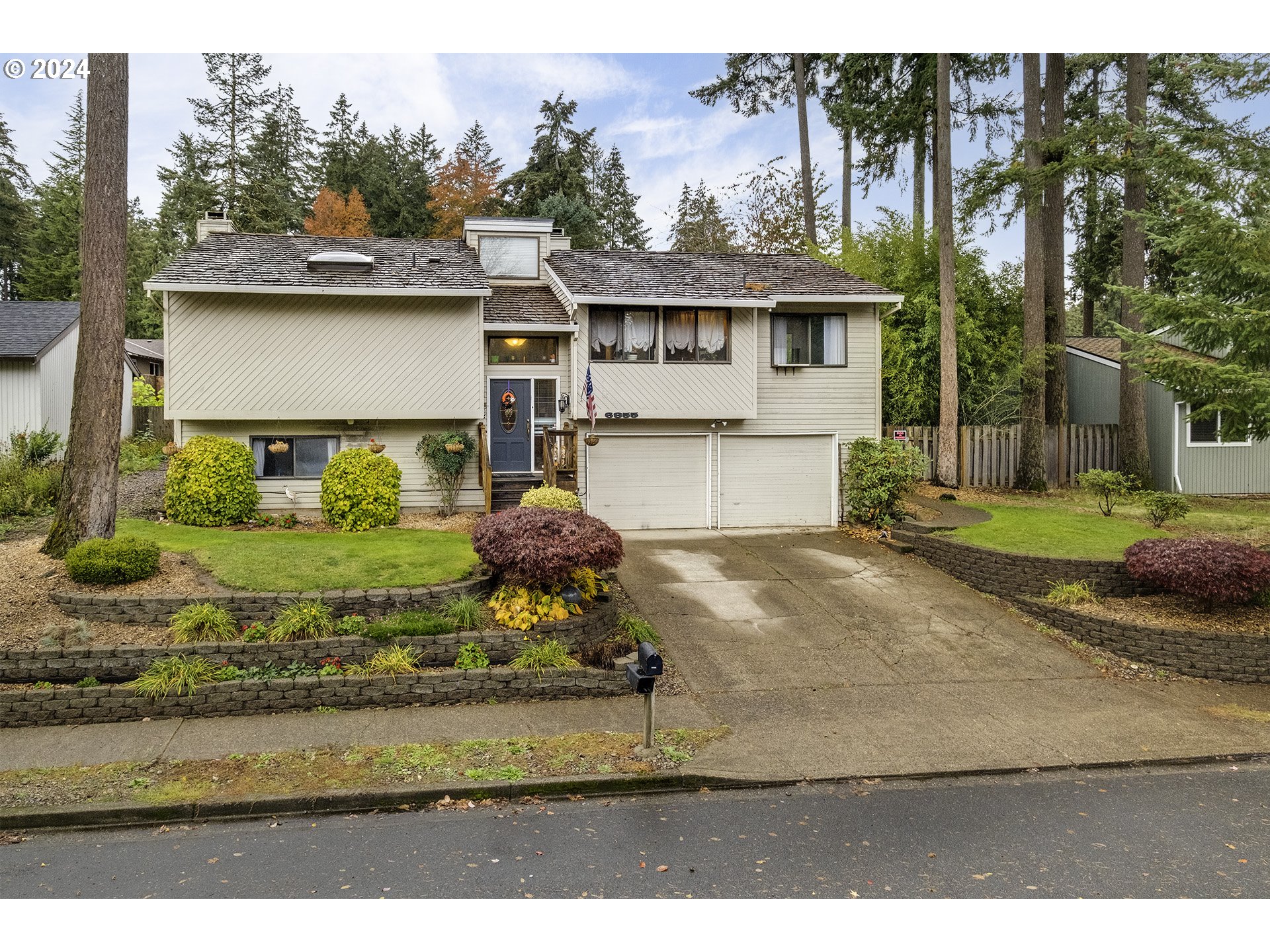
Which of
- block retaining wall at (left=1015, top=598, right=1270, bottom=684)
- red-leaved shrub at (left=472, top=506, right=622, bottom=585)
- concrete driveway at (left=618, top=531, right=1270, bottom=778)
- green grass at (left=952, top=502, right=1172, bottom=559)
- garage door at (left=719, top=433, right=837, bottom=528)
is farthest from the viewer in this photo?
garage door at (left=719, top=433, right=837, bottom=528)

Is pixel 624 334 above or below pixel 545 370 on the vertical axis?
above

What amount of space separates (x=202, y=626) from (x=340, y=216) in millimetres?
29636

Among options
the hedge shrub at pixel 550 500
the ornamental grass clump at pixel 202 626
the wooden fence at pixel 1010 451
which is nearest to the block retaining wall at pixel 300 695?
the ornamental grass clump at pixel 202 626

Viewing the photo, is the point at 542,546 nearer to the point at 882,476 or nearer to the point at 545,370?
the point at 545,370

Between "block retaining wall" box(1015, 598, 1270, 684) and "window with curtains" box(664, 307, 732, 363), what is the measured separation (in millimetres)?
9018

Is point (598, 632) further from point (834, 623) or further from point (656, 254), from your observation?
point (656, 254)

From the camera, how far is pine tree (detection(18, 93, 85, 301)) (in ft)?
111

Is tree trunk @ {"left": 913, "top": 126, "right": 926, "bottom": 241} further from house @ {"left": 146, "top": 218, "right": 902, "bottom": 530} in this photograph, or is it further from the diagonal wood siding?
the diagonal wood siding

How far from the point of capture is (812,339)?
55.6ft

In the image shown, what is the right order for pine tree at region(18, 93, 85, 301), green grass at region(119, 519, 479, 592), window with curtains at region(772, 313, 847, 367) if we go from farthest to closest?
pine tree at region(18, 93, 85, 301)
window with curtains at region(772, 313, 847, 367)
green grass at region(119, 519, 479, 592)

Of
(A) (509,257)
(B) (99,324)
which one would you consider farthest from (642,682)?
(A) (509,257)

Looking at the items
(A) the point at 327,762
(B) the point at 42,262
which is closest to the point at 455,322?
(A) the point at 327,762

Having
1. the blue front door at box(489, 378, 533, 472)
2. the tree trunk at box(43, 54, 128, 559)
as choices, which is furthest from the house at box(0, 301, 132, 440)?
the tree trunk at box(43, 54, 128, 559)

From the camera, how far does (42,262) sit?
34.1 m
